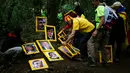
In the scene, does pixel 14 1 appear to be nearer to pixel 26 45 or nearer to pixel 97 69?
pixel 26 45

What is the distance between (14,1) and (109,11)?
115 inches

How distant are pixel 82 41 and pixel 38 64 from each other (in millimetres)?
1330

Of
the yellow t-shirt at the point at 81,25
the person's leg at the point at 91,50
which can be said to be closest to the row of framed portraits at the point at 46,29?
the yellow t-shirt at the point at 81,25

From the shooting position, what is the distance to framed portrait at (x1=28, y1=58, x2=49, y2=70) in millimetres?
7660

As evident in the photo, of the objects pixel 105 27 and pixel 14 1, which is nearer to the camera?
Answer: pixel 105 27

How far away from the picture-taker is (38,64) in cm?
778

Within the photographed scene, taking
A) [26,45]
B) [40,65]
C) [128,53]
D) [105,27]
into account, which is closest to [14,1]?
Answer: [26,45]

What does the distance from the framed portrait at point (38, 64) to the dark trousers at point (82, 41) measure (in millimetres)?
1186

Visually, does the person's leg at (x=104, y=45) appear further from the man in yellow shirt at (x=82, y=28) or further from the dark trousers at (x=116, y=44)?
the dark trousers at (x=116, y=44)

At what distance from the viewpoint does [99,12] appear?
7.55 metres

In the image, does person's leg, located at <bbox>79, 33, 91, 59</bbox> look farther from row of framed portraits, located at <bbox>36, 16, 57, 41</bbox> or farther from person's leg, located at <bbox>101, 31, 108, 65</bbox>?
row of framed portraits, located at <bbox>36, 16, 57, 41</bbox>

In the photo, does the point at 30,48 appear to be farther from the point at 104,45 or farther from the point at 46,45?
the point at 104,45

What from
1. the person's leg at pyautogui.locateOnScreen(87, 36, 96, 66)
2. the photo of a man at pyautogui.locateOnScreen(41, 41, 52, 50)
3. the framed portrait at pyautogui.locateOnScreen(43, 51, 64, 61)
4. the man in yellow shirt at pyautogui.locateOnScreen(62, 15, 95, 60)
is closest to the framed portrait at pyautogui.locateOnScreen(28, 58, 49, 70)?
the framed portrait at pyautogui.locateOnScreen(43, 51, 64, 61)

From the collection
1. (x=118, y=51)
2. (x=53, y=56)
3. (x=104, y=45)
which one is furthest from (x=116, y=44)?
(x=53, y=56)
